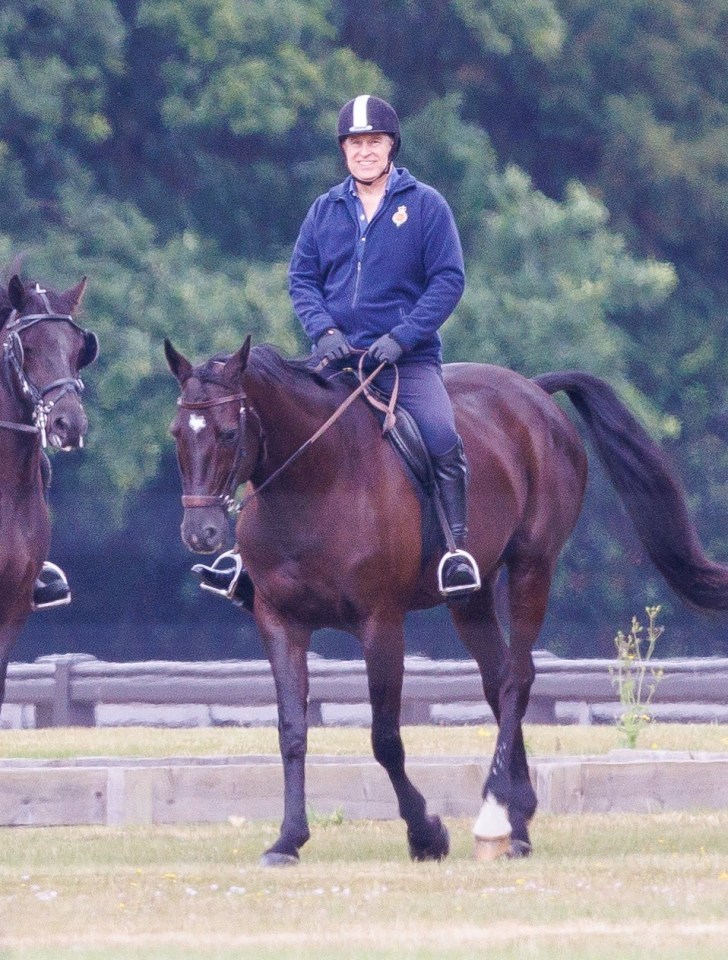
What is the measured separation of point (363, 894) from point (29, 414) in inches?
121

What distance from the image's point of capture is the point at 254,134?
2616cm

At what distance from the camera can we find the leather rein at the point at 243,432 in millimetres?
8633

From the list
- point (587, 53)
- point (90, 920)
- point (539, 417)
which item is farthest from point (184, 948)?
point (587, 53)

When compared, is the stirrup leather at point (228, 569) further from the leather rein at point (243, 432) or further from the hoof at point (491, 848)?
the hoof at point (491, 848)

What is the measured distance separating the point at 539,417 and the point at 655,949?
181 inches

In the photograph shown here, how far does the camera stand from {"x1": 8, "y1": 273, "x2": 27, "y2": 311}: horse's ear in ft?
32.9

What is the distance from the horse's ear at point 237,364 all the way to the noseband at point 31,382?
108 centimetres

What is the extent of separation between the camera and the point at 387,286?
9648mm

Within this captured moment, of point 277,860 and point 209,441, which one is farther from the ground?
point 209,441

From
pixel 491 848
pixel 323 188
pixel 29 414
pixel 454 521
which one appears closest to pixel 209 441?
Answer: pixel 454 521

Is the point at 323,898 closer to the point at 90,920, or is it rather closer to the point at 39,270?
the point at 90,920

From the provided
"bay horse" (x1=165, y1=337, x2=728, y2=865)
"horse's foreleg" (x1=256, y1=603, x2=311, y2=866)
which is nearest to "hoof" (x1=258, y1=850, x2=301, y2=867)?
"bay horse" (x1=165, y1=337, x2=728, y2=865)

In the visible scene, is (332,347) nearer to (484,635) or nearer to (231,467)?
(231,467)

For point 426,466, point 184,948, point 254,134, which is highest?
point 254,134
